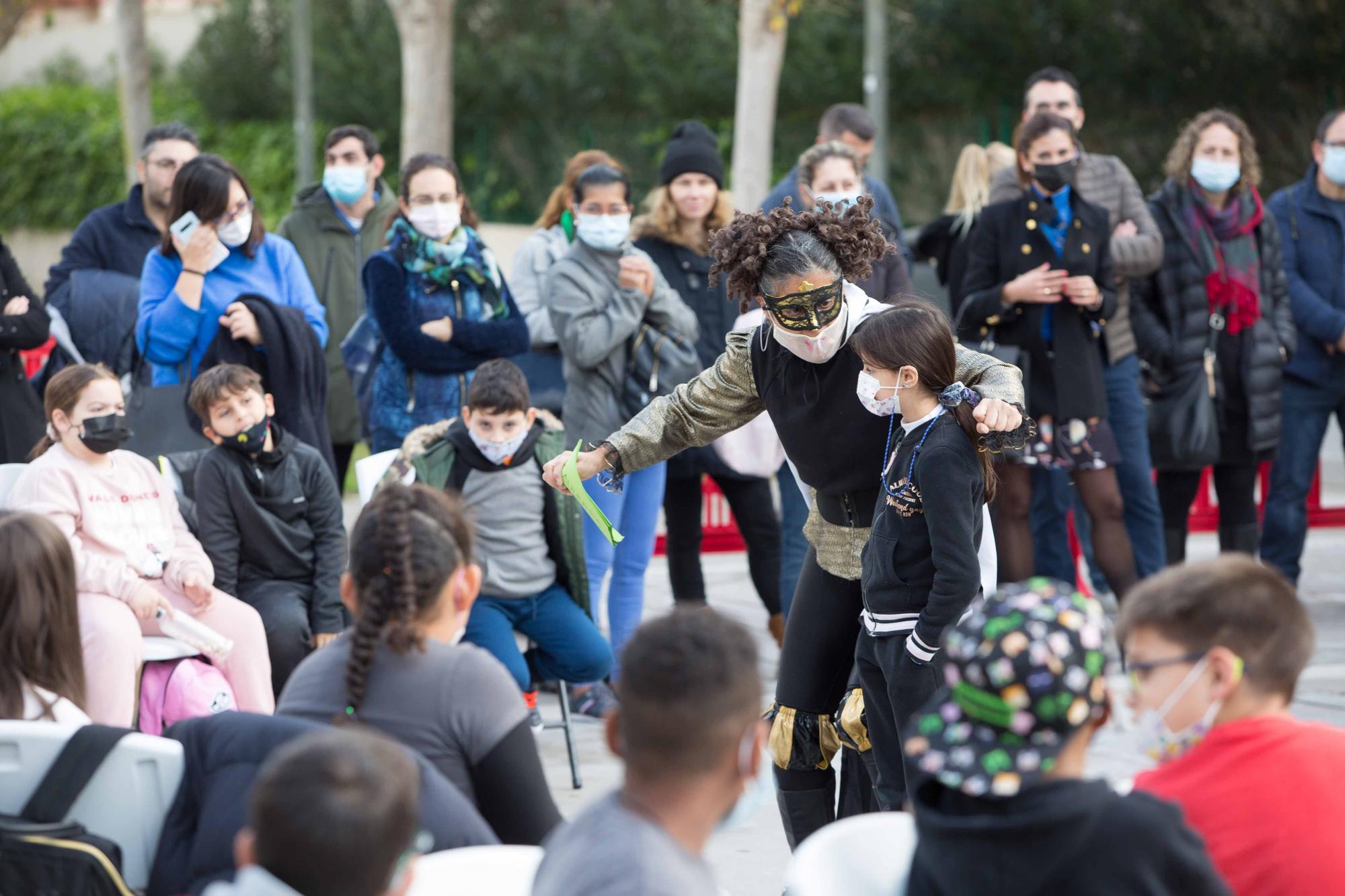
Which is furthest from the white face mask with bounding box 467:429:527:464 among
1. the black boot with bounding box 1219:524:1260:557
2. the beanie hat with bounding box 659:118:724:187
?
the black boot with bounding box 1219:524:1260:557

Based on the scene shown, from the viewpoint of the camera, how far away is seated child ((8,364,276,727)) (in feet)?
15.2

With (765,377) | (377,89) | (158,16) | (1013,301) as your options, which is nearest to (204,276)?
(765,377)

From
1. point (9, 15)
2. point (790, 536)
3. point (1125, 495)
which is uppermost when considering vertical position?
point (9, 15)

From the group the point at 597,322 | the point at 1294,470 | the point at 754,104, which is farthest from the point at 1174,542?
the point at 754,104

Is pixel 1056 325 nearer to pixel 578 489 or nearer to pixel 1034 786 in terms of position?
pixel 578 489

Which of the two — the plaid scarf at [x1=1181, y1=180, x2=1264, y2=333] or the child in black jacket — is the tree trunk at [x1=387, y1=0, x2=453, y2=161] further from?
the child in black jacket

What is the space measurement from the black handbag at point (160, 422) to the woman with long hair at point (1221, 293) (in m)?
3.76

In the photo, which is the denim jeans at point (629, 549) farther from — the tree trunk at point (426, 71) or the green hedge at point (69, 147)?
the green hedge at point (69, 147)

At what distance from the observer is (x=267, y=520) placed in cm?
510

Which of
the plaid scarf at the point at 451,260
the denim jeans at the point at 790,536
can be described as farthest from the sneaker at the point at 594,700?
the plaid scarf at the point at 451,260

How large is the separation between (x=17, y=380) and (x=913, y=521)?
403cm

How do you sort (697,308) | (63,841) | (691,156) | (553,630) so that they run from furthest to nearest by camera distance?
(697,308) < (691,156) < (553,630) < (63,841)

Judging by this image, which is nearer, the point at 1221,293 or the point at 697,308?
the point at 697,308

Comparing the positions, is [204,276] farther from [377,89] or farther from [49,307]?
[377,89]
